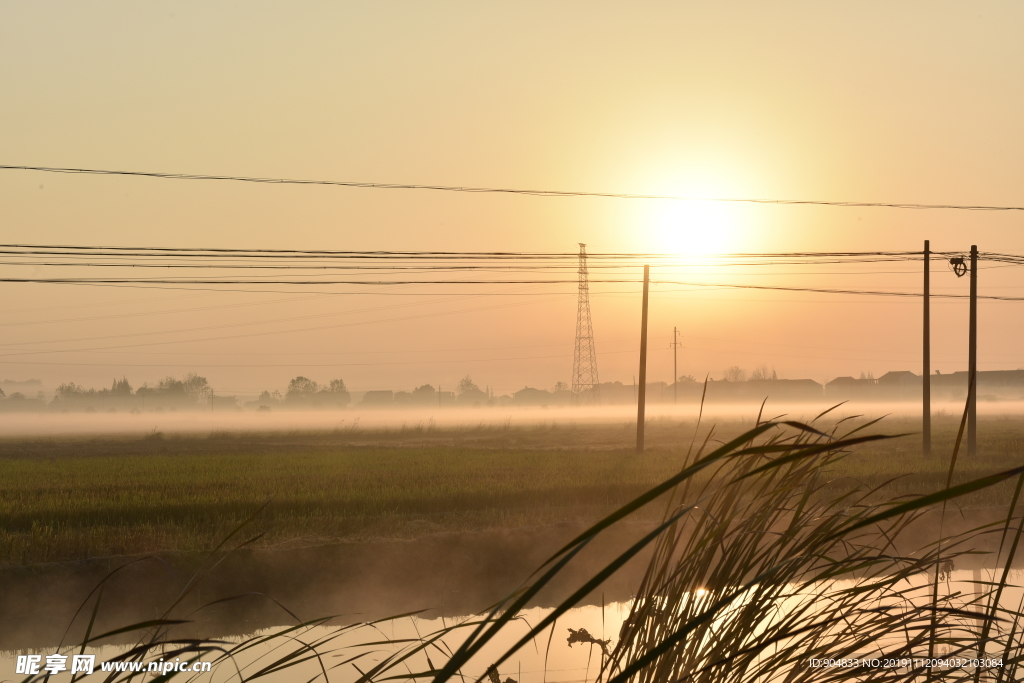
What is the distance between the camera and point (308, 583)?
11.9 metres

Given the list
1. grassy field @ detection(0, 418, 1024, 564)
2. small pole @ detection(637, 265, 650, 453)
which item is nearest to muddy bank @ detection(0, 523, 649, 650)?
grassy field @ detection(0, 418, 1024, 564)

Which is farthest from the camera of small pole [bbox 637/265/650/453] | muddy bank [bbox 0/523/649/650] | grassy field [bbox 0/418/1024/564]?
small pole [bbox 637/265/650/453]

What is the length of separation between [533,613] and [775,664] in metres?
9.42

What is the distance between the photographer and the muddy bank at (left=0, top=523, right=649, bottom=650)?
10.5 m

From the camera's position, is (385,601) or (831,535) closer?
(831,535)

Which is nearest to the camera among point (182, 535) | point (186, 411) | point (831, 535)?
point (831, 535)

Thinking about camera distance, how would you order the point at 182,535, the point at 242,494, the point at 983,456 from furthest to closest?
the point at 983,456 < the point at 242,494 < the point at 182,535

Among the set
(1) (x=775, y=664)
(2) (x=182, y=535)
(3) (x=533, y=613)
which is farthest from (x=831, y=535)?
(2) (x=182, y=535)

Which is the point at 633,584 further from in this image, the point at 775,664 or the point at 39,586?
the point at 775,664

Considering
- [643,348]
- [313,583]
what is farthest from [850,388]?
[313,583]

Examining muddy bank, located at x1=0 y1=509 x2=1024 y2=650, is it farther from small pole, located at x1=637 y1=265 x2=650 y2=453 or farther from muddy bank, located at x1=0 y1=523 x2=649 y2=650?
small pole, located at x1=637 y1=265 x2=650 y2=453

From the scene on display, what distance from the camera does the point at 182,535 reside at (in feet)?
43.2

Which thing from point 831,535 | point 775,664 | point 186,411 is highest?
point 831,535

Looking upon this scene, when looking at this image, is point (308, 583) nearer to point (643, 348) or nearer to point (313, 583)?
point (313, 583)
